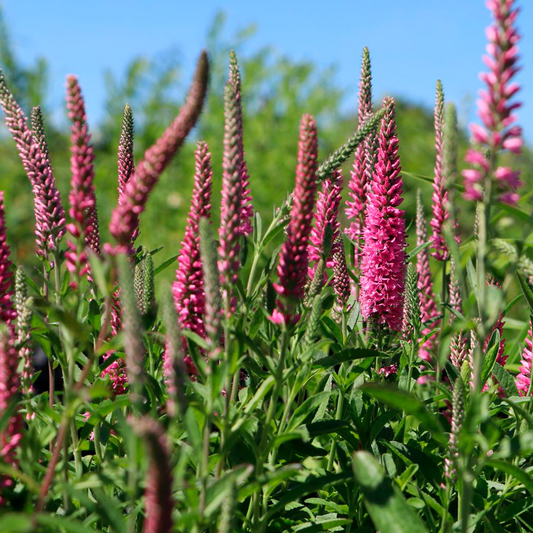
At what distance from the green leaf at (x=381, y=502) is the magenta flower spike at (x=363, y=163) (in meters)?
1.40

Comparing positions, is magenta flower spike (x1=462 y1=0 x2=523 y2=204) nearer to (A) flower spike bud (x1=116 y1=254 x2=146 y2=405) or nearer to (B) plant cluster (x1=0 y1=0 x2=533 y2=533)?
(B) plant cluster (x1=0 y1=0 x2=533 y2=533)

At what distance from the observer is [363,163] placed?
10.4ft

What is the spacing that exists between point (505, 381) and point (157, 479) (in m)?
2.11

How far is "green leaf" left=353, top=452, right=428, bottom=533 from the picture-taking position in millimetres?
1714

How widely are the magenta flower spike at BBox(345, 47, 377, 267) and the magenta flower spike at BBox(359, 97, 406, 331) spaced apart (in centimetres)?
12

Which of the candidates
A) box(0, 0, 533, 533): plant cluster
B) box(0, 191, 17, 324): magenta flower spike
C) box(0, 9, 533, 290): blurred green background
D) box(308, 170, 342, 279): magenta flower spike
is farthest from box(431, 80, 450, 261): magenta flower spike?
box(0, 9, 533, 290): blurred green background

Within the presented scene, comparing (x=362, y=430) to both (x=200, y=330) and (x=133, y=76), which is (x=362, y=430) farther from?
(x=133, y=76)

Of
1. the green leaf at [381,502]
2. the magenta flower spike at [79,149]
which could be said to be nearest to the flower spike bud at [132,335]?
the magenta flower spike at [79,149]

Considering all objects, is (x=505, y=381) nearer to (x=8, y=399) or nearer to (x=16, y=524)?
(x=8, y=399)

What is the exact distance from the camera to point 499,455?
64.7 inches

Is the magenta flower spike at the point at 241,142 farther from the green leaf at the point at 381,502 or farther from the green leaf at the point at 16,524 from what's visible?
the green leaf at the point at 16,524

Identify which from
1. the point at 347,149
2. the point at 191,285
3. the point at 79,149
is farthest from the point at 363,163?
the point at 79,149

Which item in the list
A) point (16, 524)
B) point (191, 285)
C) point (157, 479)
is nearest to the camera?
point (157, 479)

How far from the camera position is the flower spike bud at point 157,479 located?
1042 mm
